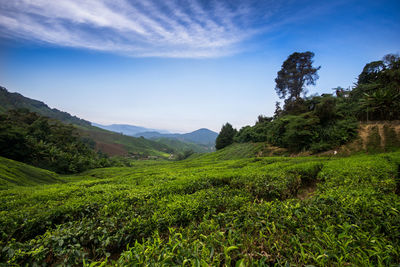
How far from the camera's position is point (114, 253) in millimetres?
2750

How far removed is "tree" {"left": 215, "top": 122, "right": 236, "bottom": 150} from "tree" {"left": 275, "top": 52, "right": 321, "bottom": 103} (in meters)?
20.1

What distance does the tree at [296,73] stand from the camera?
38094 millimetres

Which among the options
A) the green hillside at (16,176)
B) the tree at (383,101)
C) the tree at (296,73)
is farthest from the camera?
the tree at (296,73)

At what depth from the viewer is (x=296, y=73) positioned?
38844mm

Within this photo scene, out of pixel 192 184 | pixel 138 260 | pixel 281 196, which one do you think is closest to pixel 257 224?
pixel 138 260

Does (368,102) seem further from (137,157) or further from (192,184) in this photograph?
(137,157)

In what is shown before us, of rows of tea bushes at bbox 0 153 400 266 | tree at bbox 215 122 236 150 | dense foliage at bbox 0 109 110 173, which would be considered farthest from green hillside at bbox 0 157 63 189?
tree at bbox 215 122 236 150

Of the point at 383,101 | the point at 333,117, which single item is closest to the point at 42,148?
the point at 333,117

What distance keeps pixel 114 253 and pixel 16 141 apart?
3735cm

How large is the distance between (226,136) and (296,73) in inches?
1069

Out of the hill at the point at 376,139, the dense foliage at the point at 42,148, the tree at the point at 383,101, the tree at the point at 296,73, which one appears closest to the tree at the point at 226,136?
the tree at the point at 296,73

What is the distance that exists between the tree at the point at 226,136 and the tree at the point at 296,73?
2013cm

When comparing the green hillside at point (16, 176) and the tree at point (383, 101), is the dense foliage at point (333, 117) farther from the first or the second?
the green hillside at point (16, 176)

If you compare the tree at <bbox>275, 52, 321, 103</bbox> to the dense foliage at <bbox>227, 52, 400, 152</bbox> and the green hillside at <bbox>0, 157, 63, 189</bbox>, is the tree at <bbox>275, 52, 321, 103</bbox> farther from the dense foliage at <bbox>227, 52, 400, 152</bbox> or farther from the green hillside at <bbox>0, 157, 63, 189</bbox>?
the green hillside at <bbox>0, 157, 63, 189</bbox>
